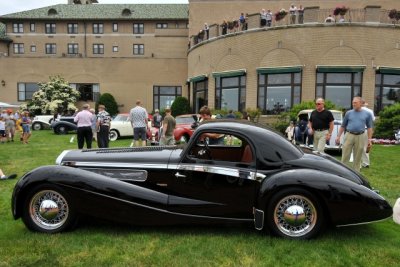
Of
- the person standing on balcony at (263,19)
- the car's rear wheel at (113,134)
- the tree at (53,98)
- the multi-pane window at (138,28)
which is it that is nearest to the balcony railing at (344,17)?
the person standing on balcony at (263,19)

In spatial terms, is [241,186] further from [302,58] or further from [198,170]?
[302,58]

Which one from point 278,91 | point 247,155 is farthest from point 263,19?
point 247,155

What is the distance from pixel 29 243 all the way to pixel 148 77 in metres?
35.0

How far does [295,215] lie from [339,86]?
19703 millimetres

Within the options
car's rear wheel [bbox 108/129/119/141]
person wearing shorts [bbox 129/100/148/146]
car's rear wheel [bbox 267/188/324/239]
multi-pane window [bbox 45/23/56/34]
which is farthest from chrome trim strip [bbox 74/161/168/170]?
multi-pane window [bbox 45/23/56/34]

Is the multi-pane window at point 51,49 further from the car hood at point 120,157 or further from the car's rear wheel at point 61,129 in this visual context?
the car hood at point 120,157

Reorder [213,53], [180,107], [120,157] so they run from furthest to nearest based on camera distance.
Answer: [180,107] < [213,53] < [120,157]

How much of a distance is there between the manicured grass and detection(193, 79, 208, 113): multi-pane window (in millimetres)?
23300

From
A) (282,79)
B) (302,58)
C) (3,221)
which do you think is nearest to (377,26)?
(302,58)

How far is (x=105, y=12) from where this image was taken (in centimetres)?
5172

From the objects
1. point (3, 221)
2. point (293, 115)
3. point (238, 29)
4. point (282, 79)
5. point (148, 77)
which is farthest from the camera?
point (148, 77)

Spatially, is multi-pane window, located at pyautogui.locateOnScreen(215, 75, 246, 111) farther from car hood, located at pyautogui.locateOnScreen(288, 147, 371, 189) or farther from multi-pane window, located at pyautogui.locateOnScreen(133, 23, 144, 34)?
multi-pane window, located at pyautogui.locateOnScreen(133, 23, 144, 34)

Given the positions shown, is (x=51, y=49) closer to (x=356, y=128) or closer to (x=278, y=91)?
(x=278, y=91)

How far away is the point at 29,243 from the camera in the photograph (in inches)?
175
